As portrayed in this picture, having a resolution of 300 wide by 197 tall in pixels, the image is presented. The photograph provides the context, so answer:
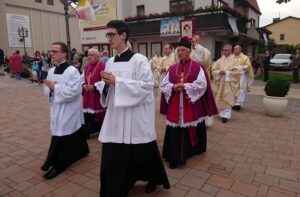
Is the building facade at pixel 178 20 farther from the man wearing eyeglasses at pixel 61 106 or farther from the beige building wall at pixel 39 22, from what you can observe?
the man wearing eyeglasses at pixel 61 106

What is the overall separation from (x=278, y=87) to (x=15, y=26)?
3128 centimetres

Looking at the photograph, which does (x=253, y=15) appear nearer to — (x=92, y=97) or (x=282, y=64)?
(x=282, y=64)

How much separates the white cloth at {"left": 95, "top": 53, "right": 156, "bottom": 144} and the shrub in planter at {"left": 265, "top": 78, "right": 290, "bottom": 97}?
17.1ft

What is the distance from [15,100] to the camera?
34.0ft

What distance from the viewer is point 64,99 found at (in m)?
3.78

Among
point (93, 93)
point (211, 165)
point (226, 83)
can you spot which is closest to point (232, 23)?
point (226, 83)

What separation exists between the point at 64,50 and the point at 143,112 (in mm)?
1641

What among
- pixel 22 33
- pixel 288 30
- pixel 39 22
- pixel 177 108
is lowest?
pixel 177 108

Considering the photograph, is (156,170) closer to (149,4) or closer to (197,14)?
(197,14)

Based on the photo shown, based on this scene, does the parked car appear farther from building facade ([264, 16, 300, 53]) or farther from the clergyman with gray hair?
the clergyman with gray hair

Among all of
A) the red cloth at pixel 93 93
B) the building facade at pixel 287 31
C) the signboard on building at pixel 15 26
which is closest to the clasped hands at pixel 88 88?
the red cloth at pixel 93 93

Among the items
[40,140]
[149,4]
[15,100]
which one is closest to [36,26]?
[149,4]

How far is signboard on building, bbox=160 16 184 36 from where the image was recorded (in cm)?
1898

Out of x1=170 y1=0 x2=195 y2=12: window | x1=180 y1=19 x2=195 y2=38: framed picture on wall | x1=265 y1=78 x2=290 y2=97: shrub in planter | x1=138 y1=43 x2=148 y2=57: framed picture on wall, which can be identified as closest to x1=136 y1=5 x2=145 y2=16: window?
x1=138 y1=43 x2=148 y2=57: framed picture on wall
